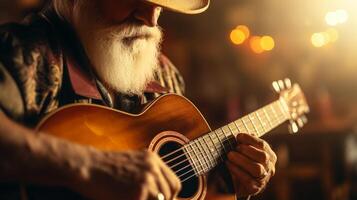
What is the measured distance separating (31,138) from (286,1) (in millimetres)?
4043

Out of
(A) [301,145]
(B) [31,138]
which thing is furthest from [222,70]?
(B) [31,138]

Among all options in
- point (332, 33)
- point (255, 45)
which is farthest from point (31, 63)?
point (255, 45)

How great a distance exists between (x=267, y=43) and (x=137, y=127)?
11.9ft

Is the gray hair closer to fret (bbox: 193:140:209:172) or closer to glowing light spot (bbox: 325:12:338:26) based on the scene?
fret (bbox: 193:140:209:172)

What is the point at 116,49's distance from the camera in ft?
4.11

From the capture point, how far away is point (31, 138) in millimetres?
851

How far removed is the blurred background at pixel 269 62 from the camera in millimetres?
3703

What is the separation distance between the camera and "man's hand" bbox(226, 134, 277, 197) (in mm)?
1304

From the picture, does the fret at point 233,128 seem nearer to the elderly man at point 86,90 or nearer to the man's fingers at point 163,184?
the elderly man at point 86,90

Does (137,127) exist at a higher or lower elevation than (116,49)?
lower

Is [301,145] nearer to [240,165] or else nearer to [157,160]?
[240,165]

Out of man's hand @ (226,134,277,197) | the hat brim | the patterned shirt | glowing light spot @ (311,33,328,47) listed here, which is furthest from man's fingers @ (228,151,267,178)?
glowing light spot @ (311,33,328,47)

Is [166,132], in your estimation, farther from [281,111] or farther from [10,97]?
[281,111]

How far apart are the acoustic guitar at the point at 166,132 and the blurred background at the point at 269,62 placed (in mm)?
2416
